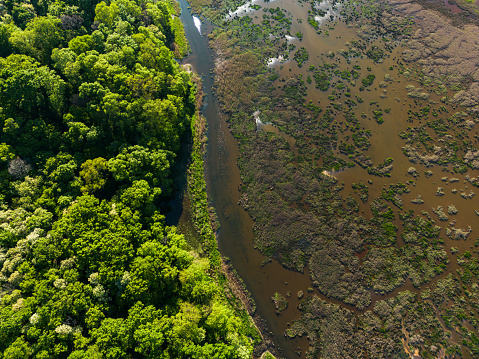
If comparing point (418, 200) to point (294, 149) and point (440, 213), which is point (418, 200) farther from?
point (294, 149)

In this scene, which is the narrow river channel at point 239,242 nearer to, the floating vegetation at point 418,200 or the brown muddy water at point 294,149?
the brown muddy water at point 294,149

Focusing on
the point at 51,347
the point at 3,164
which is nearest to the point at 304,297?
the point at 51,347

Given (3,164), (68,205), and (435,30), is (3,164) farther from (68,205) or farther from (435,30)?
(435,30)

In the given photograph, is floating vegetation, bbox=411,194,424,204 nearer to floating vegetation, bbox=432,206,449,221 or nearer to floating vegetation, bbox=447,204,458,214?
floating vegetation, bbox=432,206,449,221

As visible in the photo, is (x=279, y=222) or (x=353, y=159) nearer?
(x=279, y=222)

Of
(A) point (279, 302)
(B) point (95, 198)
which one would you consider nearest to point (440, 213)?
(A) point (279, 302)

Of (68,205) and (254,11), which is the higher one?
(254,11)

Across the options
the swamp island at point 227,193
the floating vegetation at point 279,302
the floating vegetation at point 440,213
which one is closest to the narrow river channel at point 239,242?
the swamp island at point 227,193
